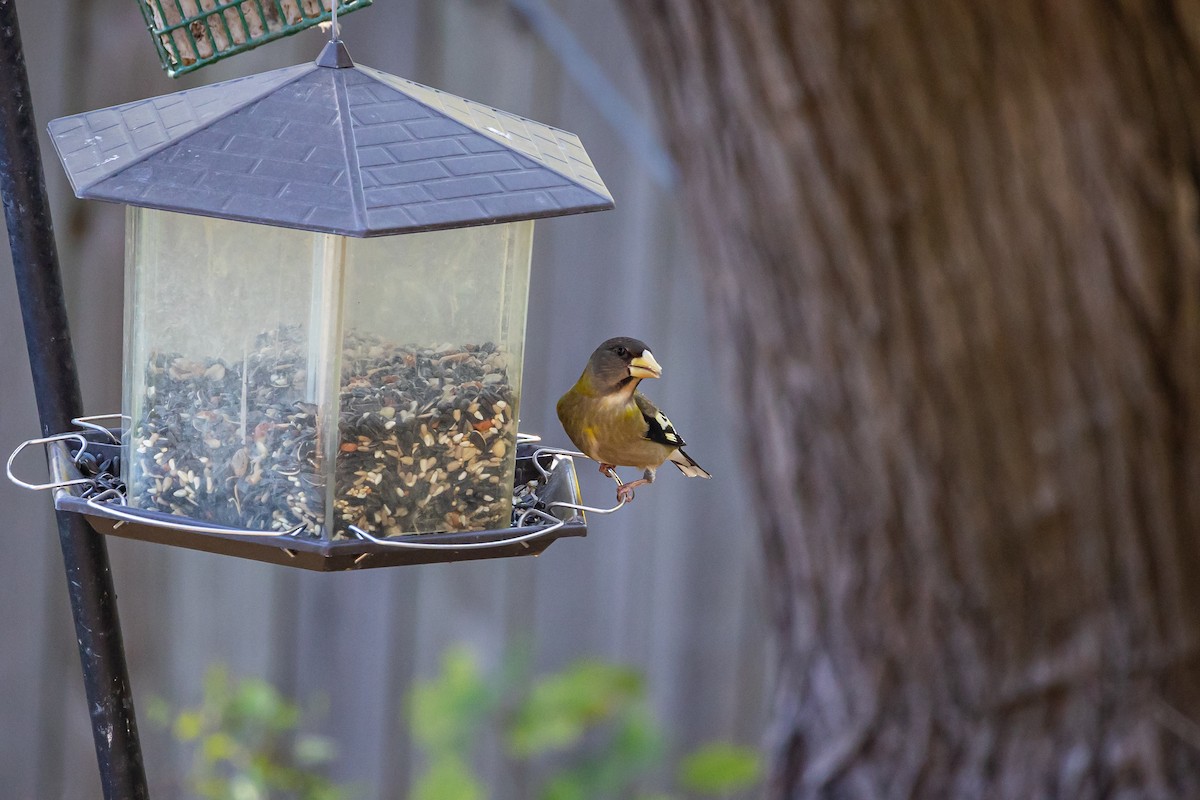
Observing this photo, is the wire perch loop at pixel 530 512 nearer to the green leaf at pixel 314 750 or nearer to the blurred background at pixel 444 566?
the blurred background at pixel 444 566

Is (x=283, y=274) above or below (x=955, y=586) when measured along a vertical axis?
above

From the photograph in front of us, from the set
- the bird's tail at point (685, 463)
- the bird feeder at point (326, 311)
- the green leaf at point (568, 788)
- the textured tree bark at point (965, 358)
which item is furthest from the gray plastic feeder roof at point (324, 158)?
the green leaf at point (568, 788)

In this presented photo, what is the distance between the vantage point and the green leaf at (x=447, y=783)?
3170 millimetres

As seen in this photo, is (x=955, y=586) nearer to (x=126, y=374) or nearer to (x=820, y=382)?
(x=820, y=382)

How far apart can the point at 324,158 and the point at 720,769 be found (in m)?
2.39

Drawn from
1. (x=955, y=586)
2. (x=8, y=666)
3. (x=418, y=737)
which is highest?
(x=955, y=586)

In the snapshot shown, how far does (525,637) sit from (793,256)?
1.62 meters

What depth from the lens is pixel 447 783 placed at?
3176 mm

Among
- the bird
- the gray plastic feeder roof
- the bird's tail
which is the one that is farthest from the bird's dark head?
the gray plastic feeder roof

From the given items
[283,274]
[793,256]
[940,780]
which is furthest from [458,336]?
[940,780]

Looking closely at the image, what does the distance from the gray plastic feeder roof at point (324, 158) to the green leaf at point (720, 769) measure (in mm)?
2163

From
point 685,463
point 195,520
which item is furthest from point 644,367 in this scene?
point 195,520

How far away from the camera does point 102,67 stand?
2.60 m

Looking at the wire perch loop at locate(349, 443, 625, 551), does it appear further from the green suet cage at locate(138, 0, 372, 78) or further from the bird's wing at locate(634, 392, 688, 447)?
the green suet cage at locate(138, 0, 372, 78)
